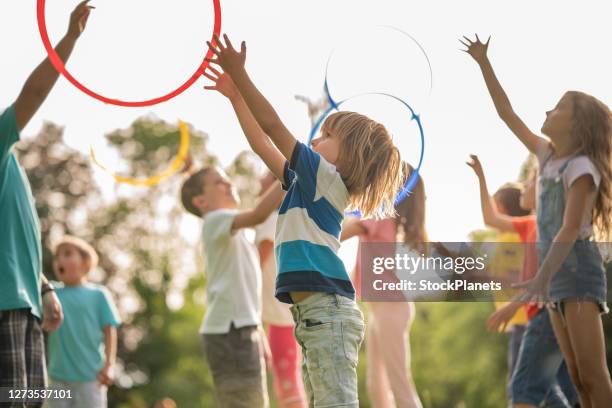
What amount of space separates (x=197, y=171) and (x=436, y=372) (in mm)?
29225

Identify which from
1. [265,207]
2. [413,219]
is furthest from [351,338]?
[413,219]

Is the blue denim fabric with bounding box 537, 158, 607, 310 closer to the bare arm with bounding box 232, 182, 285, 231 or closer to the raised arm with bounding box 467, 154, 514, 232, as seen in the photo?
the raised arm with bounding box 467, 154, 514, 232

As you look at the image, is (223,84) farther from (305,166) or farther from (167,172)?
(167,172)

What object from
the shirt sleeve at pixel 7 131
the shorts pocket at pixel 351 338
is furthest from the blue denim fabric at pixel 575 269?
the shirt sleeve at pixel 7 131

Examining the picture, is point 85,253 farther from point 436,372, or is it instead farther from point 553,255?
point 436,372

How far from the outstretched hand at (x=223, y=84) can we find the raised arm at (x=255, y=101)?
194 millimetres

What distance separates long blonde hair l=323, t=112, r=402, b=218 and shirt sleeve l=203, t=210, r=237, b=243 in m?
1.79

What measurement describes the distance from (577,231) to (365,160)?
1171 mm

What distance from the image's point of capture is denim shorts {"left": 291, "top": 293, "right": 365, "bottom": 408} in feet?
13.4

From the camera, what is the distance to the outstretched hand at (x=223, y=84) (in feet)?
14.0

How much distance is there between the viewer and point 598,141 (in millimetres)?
4922

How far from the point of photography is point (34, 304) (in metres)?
4.39

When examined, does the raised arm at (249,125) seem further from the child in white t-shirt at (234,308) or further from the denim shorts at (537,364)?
the denim shorts at (537,364)

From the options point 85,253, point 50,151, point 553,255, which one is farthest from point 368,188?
point 50,151
